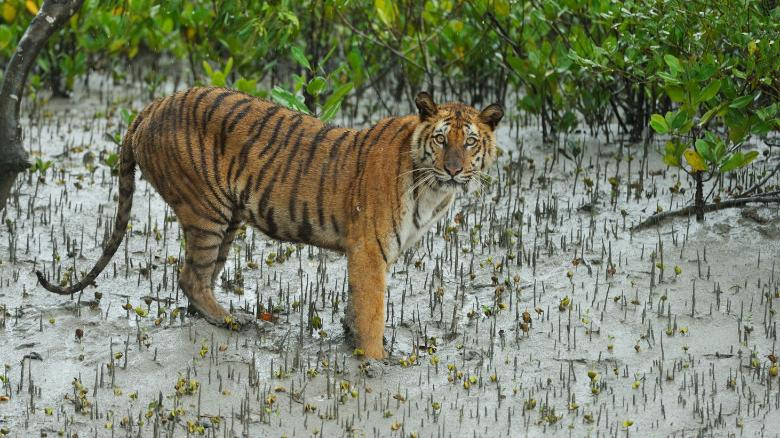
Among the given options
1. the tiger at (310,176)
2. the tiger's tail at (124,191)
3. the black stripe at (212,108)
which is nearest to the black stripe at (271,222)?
the tiger at (310,176)

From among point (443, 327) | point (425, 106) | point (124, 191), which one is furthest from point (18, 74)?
point (443, 327)

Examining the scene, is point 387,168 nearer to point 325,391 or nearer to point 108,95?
point 325,391

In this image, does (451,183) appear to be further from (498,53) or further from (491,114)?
(498,53)

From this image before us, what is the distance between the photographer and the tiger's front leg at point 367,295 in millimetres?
6688

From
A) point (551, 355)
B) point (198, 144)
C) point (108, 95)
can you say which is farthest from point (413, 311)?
point (108, 95)

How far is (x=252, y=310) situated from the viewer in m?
7.48

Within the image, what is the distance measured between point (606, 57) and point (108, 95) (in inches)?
239

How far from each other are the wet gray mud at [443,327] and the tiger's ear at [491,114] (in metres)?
1.20

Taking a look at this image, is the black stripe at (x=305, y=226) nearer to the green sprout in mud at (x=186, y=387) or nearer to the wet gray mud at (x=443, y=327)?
the wet gray mud at (x=443, y=327)

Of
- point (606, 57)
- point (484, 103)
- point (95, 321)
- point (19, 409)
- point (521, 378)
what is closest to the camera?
point (19, 409)

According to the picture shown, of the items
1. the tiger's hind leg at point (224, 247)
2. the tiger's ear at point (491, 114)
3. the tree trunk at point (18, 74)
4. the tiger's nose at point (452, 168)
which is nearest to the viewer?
the tiger's nose at point (452, 168)

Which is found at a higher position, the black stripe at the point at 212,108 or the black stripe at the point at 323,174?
the black stripe at the point at 212,108

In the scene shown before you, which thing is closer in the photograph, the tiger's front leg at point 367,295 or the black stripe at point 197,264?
the tiger's front leg at point 367,295

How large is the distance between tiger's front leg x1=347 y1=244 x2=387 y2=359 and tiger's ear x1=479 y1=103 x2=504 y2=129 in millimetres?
963
